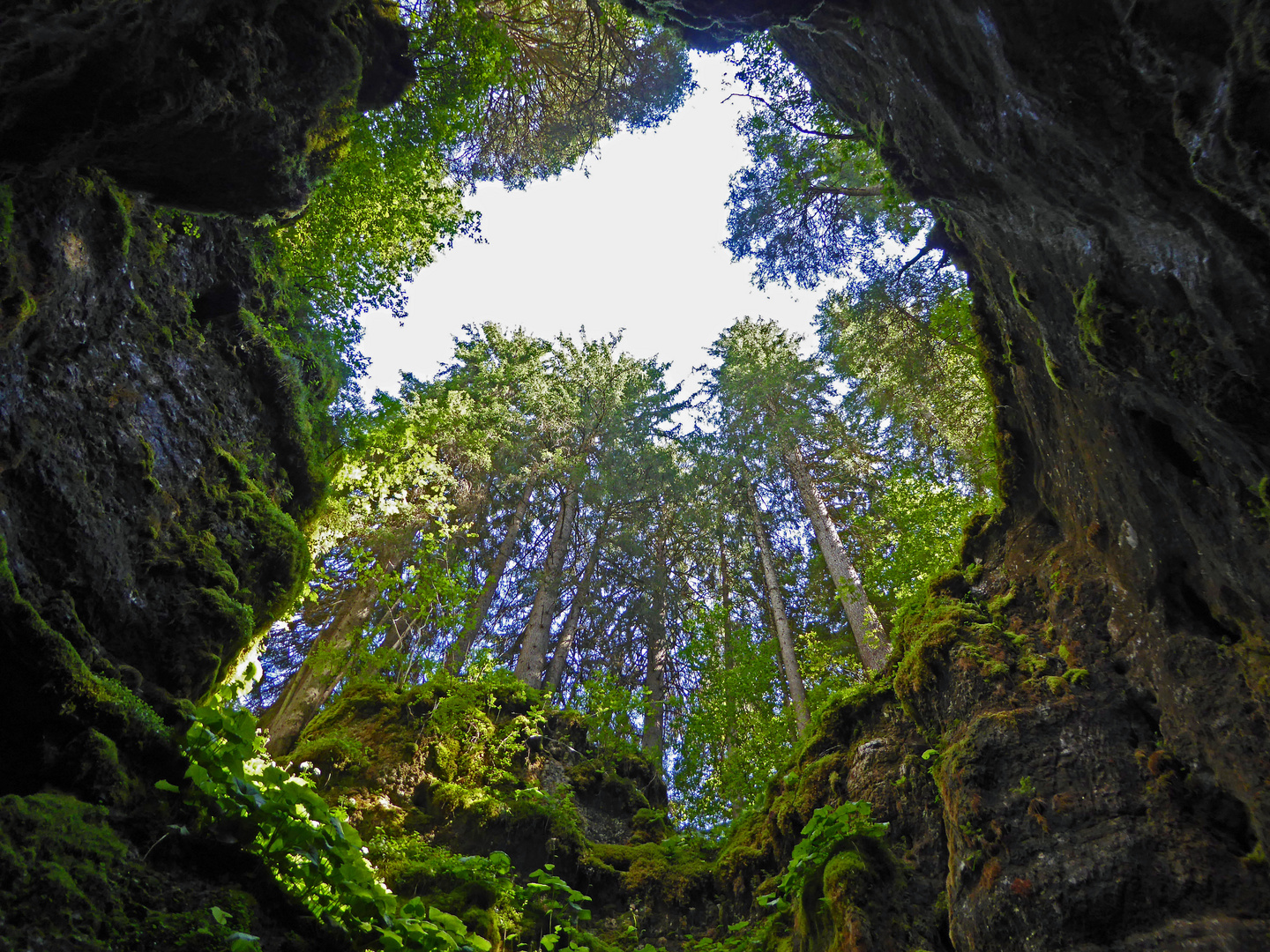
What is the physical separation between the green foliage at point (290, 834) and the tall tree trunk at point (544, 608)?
8719 mm

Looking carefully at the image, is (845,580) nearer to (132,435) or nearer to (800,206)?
(800,206)

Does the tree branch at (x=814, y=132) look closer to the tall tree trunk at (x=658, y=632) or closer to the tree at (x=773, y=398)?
the tree at (x=773, y=398)

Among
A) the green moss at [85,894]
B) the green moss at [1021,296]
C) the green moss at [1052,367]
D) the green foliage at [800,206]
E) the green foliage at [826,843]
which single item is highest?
the green foliage at [800,206]

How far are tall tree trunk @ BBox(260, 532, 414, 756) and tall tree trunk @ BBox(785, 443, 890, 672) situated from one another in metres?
8.74

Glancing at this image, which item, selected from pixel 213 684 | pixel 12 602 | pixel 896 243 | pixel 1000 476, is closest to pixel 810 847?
pixel 1000 476

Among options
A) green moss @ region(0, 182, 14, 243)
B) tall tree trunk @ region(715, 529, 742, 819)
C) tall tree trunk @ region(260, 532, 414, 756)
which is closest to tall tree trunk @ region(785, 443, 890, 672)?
tall tree trunk @ region(715, 529, 742, 819)

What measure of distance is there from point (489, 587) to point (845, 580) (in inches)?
321

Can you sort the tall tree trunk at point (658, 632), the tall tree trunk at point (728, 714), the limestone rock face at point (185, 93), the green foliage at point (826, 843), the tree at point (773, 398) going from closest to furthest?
1. the limestone rock face at point (185, 93)
2. the green foliage at point (826, 843)
3. the tall tree trunk at point (728, 714)
4. the tree at point (773, 398)
5. the tall tree trunk at point (658, 632)

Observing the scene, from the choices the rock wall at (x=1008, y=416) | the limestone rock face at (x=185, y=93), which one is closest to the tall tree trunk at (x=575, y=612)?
the rock wall at (x=1008, y=416)

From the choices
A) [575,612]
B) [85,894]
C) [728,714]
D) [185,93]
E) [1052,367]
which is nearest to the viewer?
[85,894]

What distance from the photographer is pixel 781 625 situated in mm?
14578

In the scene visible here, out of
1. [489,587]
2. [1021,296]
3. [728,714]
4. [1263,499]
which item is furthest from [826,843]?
[489,587]

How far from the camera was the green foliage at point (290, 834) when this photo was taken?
3467 millimetres

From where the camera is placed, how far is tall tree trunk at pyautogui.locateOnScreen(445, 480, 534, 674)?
1451 cm
